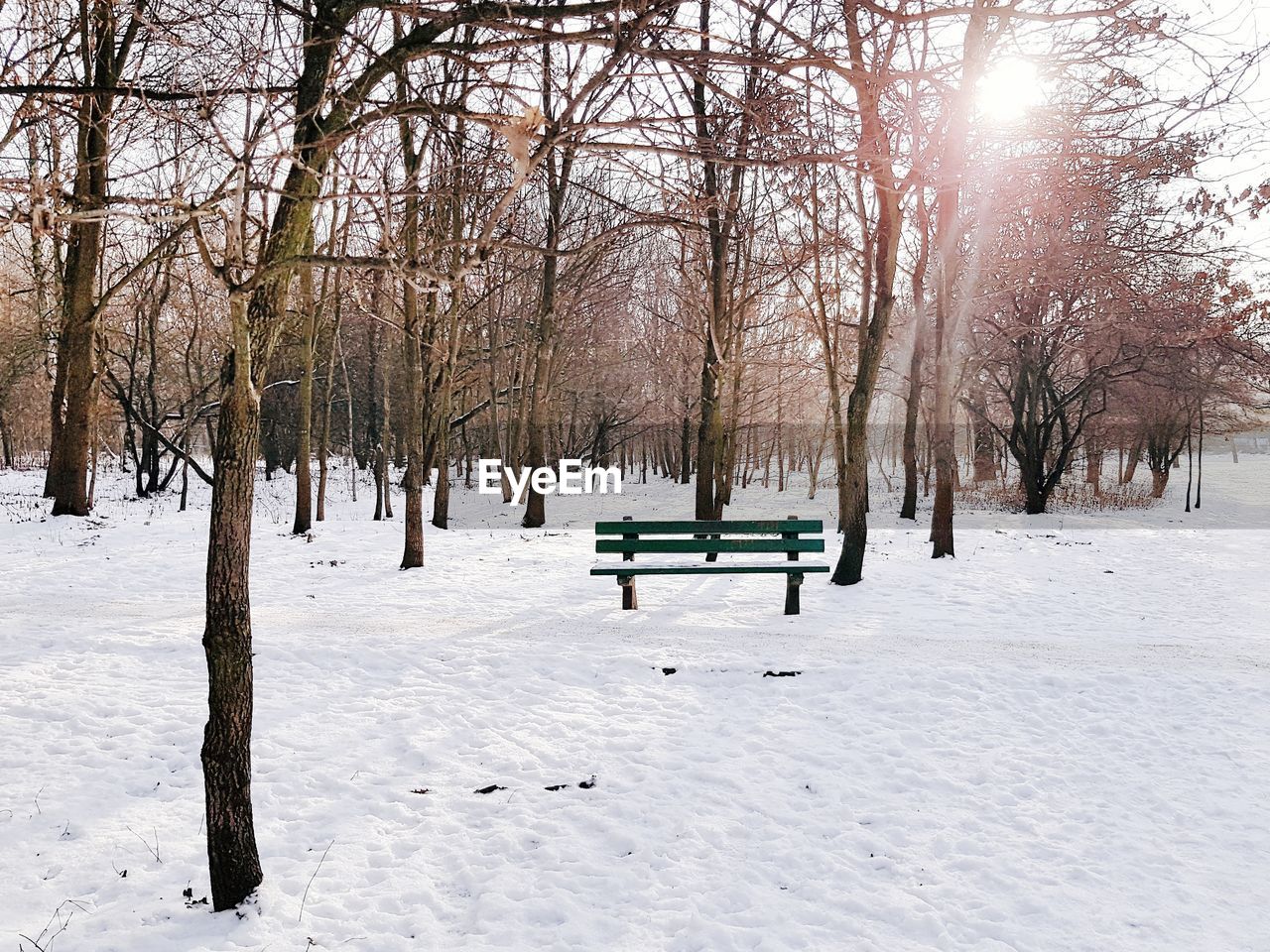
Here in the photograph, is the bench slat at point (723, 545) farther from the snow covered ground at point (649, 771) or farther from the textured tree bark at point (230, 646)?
the textured tree bark at point (230, 646)

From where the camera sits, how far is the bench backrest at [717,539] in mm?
8016

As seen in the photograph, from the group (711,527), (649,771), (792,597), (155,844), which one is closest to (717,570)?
(792,597)

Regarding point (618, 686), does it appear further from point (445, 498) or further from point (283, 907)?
point (445, 498)

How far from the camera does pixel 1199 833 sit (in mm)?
3871

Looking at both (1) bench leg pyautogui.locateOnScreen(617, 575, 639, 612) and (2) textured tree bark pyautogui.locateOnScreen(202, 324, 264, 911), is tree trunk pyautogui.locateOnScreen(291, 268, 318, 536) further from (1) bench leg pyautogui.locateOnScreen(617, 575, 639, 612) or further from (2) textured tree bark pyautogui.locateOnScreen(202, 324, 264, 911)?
(2) textured tree bark pyautogui.locateOnScreen(202, 324, 264, 911)

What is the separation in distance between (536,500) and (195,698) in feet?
42.7

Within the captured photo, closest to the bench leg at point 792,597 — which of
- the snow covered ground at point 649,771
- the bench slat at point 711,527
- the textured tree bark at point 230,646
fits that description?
the snow covered ground at point 649,771

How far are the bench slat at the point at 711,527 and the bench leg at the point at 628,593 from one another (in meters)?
0.72

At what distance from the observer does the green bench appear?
781 centimetres

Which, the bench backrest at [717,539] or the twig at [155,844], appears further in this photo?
the bench backrest at [717,539]

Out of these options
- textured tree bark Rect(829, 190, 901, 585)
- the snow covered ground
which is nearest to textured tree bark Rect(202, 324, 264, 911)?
the snow covered ground

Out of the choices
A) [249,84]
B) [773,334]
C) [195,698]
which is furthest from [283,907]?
[773,334]

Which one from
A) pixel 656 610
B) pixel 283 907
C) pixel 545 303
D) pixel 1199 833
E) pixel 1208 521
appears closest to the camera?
pixel 283 907

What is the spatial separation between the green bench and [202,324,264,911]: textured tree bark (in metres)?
4.81
